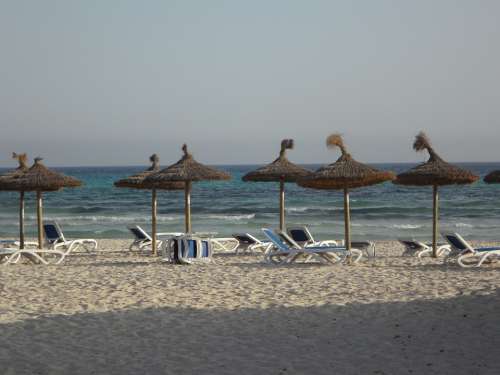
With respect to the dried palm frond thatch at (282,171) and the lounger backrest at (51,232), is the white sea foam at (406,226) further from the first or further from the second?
the lounger backrest at (51,232)

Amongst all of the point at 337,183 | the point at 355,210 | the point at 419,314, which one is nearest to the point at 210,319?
the point at 419,314

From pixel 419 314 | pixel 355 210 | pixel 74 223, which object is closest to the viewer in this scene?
pixel 419 314

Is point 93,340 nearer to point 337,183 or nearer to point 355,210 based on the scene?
point 337,183

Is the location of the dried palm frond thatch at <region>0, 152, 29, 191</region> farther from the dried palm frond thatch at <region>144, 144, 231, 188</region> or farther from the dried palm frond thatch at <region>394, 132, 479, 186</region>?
the dried palm frond thatch at <region>394, 132, 479, 186</region>

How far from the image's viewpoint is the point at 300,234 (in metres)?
11.5

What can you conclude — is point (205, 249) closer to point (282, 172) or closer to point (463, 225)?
point (282, 172)

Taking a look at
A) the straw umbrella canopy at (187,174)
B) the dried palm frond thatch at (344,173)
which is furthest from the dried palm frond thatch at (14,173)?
the dried palm frond thatch at (344,173)

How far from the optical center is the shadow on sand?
15.8 feet

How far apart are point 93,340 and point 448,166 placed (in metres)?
7.32

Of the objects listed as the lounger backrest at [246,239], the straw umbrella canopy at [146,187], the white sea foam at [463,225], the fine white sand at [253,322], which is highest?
the straw umbrella canopy at [146,187]

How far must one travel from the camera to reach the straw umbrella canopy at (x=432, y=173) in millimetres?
10961

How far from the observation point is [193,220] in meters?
28.0

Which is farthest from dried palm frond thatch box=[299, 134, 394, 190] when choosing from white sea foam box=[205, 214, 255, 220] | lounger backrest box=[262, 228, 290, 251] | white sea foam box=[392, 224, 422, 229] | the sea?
white sea foam box=[205, 214, 255, 220]

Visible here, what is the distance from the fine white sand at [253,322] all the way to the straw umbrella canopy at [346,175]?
1.43 metres
